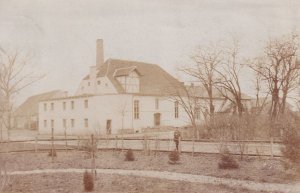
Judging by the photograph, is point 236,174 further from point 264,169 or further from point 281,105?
point 281,105

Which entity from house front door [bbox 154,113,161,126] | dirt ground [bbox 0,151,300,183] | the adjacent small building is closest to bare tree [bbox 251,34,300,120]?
dirt ground [bbox 0,151,300,183]

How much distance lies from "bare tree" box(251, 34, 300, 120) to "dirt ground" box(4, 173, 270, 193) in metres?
10.3

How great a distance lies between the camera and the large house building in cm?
3102

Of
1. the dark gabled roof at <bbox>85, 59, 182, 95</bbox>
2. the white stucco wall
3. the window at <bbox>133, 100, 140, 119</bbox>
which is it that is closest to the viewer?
the white stucco wall

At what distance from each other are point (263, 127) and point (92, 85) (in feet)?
53.6

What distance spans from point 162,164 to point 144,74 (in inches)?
845

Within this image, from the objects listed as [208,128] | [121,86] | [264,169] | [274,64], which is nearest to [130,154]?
[264,169]

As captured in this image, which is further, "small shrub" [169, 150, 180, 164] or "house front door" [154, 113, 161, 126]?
"house front door" [154, 113, 161, 126]

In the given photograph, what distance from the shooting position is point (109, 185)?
11531 millimetres

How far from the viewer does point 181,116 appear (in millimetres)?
35938

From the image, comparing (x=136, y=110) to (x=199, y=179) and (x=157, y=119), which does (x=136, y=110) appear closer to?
(x=157, y=119)

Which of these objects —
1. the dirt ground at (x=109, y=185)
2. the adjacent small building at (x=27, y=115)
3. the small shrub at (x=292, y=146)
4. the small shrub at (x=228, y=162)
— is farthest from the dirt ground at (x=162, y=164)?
the adjacent small building at (x=27, y=115)

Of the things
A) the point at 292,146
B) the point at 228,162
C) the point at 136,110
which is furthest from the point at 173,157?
the point at 136,110

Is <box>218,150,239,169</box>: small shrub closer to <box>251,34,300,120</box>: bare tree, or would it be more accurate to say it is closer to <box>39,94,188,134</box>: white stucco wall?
<box>251,34,300,120</box>: bare tree
